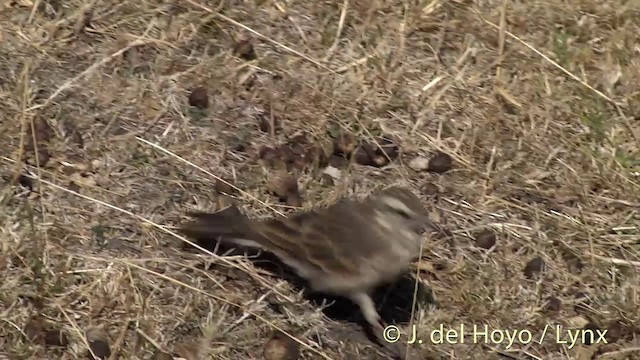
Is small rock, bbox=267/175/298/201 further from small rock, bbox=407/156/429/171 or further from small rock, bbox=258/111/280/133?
small rock, bbox=407/156/429/171

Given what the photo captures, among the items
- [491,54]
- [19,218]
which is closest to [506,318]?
[491,54]

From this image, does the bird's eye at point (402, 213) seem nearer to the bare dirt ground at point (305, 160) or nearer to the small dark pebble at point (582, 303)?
the bare dirt ground at point (305, 160)

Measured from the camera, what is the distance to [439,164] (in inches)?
227

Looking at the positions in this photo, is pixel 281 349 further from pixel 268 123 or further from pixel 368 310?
pixel 268 123

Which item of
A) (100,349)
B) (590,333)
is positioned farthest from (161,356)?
(590,333)

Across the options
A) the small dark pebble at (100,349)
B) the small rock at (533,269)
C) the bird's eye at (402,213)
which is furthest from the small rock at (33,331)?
the small rock at (533,269)

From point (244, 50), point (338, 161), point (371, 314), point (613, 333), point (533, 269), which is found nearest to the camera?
point (371, 314)

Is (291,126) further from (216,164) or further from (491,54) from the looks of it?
(491,54)

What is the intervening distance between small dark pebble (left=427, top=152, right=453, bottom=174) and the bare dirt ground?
4cm

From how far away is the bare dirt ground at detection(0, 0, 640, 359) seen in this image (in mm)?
4895

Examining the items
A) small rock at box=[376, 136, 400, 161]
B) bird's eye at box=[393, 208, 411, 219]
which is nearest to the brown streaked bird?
bird's eye at box=[393, 208, 411, 219]

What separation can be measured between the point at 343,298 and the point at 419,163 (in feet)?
3.39

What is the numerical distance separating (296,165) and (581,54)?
193 cm

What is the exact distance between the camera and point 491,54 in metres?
6.39
